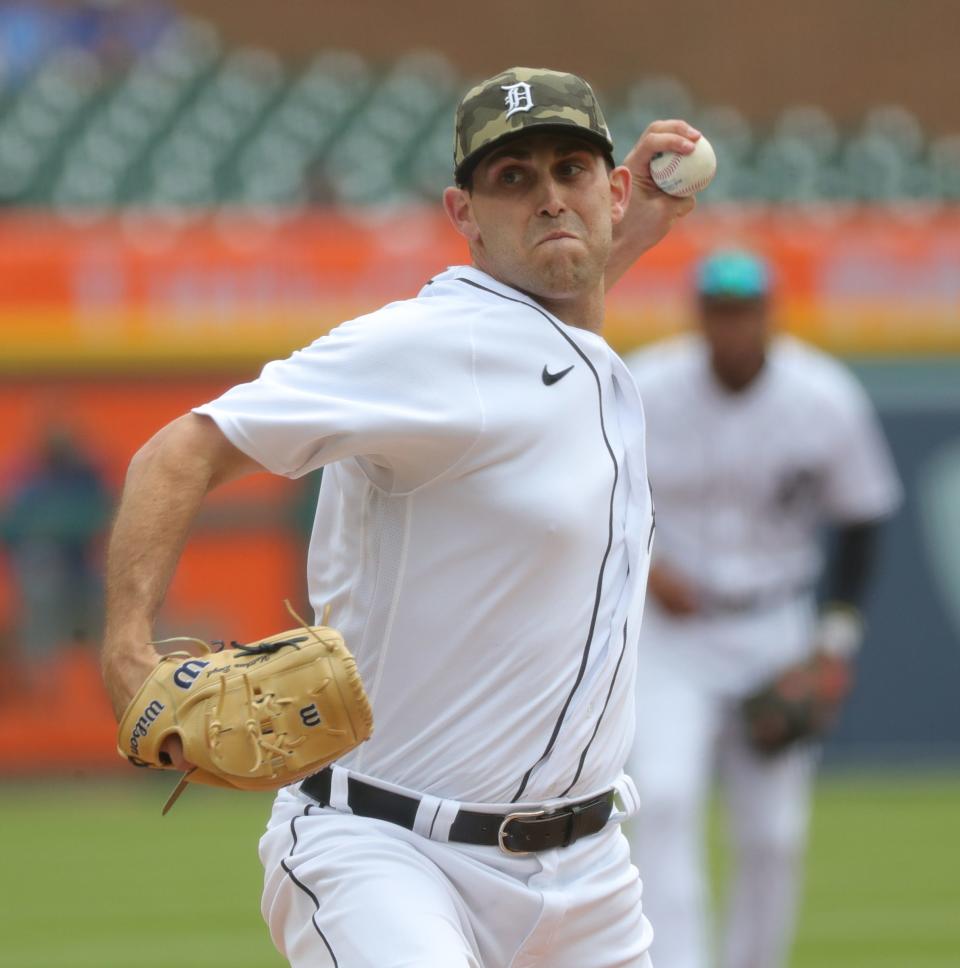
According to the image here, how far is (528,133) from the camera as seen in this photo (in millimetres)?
3432

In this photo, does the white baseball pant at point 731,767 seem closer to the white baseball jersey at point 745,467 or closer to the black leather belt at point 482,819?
the white baseball jersey at point 745,467

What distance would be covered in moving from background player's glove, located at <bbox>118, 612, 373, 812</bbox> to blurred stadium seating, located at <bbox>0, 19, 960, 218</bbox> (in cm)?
1126

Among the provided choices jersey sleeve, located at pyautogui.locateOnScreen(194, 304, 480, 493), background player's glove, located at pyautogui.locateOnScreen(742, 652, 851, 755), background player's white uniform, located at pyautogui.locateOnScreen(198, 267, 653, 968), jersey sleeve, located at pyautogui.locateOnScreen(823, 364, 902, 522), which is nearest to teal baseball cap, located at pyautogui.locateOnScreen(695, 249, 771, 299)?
jersey sleeve, located at pyautogui.locateOnScreen(823, 364, 902, 522)

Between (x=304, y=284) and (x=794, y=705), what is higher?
(x=304, y=284)

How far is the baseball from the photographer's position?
157 inches

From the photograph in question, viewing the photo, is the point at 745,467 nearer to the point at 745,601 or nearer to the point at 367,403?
the point at 745,601

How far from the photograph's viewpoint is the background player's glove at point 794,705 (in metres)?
6.11

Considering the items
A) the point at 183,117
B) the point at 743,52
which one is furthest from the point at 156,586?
the point at 743,52

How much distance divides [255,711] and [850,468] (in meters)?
3.79

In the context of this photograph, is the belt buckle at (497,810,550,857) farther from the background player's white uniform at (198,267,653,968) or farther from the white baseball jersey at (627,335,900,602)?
the white baseball jersey at (627,335,900,602)

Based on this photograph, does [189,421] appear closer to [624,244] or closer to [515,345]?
[515,345]

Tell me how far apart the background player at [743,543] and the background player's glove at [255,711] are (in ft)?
10.1

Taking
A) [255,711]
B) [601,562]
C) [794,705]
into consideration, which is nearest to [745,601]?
[794,705]

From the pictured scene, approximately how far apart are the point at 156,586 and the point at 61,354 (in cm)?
892
